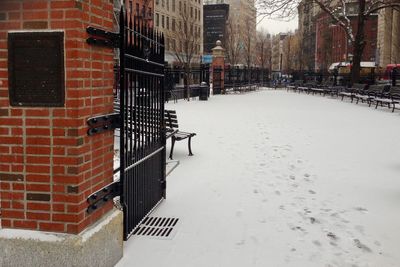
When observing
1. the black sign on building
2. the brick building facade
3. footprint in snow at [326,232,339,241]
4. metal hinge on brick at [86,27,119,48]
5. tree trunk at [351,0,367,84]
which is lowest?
footprint in snow at [326,232,339,241]

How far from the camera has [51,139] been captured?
3.45m

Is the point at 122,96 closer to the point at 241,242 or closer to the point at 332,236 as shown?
the point at 241,242

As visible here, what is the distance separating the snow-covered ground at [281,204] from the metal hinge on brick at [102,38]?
1.95 metres

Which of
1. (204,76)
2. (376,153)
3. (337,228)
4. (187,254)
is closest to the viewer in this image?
(187,254)

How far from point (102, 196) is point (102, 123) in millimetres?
624

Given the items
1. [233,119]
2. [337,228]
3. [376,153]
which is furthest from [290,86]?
[337,228]

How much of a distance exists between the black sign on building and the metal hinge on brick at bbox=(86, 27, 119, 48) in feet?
403

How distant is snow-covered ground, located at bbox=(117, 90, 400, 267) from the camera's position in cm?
432

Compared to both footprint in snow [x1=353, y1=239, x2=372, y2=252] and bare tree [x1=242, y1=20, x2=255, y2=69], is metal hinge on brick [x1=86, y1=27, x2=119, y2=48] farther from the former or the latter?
bare tree [x1=242, y1=20, x2=255, y2=69]

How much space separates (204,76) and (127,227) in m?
26.2

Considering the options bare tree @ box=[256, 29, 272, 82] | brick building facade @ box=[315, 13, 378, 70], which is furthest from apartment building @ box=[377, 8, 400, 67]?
bare tree @ box=[256, 29, 272, 82]

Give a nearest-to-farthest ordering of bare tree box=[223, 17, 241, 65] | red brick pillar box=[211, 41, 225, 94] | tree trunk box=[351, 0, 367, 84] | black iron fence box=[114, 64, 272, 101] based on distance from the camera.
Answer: black iron fence box=[114, 64, 272, 101]
tree trunk box=[351, 0, 367, 84]
red brick pillar box=[211, 41, 225, 94]
bare tree box=[223, 17, 241, 65]

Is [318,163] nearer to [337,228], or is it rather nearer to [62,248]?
[337,228]

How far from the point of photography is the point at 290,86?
4816 cm
